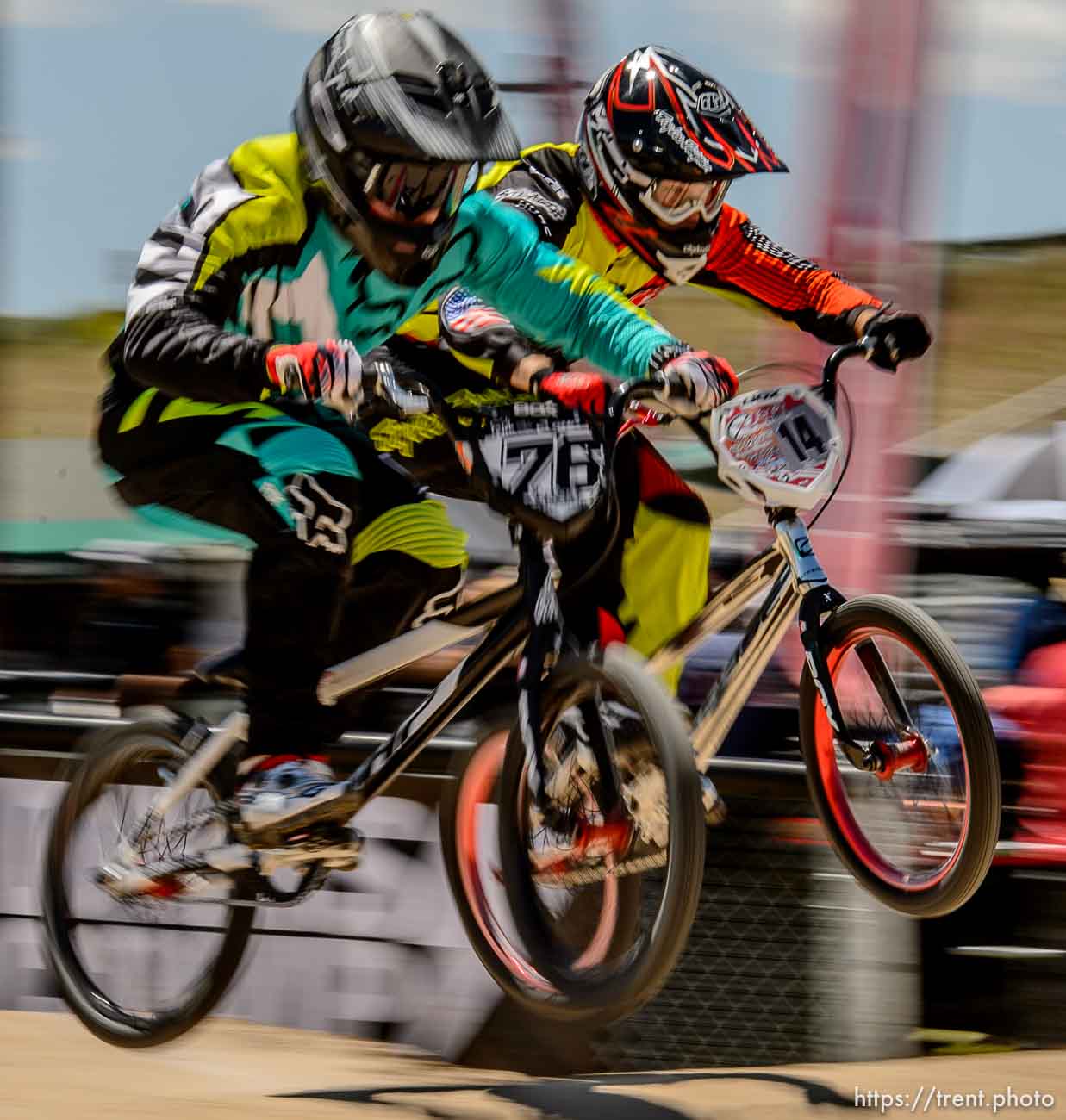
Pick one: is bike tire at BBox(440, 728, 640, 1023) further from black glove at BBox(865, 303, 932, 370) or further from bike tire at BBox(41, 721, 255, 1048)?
black glove at BBox(865, 303, 932, 370)

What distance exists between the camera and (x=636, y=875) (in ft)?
13.1

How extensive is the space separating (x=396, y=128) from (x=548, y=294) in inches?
22.2

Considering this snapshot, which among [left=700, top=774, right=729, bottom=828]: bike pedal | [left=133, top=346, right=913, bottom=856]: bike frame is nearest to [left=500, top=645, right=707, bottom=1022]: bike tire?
[left=700, top=774, right=729, bottom=828]: bike pedal

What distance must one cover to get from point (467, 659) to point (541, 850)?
0.46 metres

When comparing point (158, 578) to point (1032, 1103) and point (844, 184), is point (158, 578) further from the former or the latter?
point (1032, 1103)

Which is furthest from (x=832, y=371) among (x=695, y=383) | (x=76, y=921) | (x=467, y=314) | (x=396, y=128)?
(x=76, y=921)

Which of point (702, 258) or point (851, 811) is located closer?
point (851, 811)

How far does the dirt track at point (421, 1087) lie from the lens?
4.69 metres

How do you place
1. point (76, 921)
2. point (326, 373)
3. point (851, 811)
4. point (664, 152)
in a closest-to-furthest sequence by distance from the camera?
1. point (326, 373)
2. point (851, 811)
3. point (664, 152)
4. point (76, 921)

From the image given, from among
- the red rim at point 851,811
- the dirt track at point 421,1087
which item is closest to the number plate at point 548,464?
the red rim at point 851,811

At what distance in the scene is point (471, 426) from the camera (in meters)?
4.02

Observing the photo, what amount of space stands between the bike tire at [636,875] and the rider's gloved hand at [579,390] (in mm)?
504

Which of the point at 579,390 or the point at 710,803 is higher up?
the point at 579,390

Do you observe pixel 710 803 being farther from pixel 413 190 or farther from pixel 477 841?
pixel 413 190
